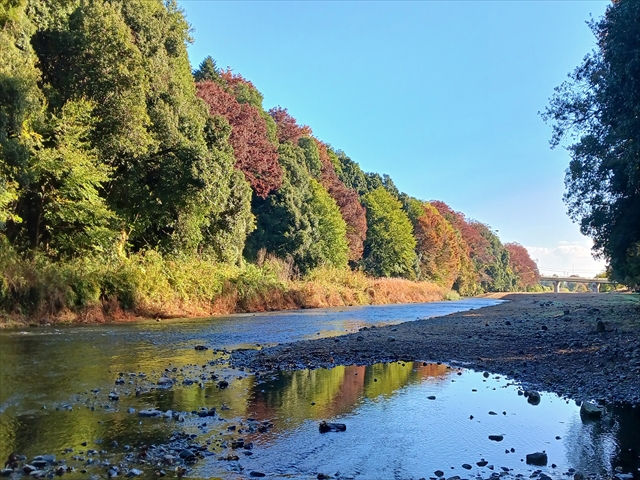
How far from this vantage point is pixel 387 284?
55656 millimetres

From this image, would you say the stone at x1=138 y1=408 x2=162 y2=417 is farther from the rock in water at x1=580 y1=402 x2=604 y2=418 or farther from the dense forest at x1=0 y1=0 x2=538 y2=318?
the dense forest at x1=0 y1=0 x2=538 y2=318

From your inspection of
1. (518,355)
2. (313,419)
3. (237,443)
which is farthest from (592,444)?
(518,355)

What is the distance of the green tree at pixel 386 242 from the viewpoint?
73.0 m

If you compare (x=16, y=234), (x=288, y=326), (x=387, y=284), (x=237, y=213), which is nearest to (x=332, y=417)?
(x=288, y=326)

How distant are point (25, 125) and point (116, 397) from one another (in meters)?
16.9

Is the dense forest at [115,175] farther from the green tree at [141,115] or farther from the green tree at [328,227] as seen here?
the green tree at [328,227]

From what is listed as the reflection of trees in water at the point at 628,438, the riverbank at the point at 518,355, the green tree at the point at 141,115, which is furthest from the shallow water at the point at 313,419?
the green tree at the point at 141,115

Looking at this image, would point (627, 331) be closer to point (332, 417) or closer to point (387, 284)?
point (332, 417)

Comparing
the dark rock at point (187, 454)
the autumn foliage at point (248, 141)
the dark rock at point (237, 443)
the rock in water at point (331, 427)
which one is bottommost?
the rock in water at point (331, 427)

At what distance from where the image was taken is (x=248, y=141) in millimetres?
45594

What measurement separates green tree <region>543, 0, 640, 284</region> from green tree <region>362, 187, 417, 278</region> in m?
43.0

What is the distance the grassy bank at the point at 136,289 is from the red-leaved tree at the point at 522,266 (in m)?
126

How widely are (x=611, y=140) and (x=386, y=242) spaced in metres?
55.9

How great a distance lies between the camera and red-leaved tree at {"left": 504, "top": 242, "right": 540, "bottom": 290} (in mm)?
153250
